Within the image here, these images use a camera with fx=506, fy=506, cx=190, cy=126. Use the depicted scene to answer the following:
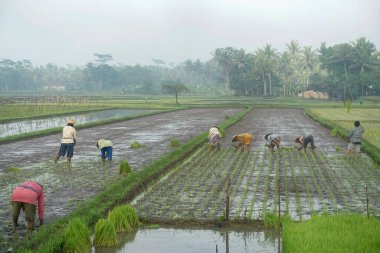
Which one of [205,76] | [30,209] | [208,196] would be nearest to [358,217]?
[208,196]

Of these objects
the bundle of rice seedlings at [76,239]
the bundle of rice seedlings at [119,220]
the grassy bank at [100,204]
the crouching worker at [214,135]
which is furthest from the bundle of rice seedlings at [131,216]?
the crouching worker at [214,135]

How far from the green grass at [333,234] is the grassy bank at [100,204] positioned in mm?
3258

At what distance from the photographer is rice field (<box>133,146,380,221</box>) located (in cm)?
951

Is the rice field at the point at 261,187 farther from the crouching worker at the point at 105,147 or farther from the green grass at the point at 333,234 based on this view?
the crouching worker at the point at 105,147

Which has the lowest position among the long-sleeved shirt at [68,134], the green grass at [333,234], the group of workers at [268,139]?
the green grass at [333,234]

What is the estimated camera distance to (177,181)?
41.5ft

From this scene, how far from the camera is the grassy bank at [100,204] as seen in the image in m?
7.06

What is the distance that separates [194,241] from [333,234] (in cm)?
211

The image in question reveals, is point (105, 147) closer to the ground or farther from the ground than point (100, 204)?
farther from the ground

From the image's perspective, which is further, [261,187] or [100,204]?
[261,187]

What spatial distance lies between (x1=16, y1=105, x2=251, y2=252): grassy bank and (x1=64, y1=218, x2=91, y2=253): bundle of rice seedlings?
10 centimetres

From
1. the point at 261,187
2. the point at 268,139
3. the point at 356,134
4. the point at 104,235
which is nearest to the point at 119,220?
the point at 104,235

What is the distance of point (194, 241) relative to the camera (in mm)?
7922

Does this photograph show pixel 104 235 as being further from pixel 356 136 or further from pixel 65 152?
pixel 356 136
